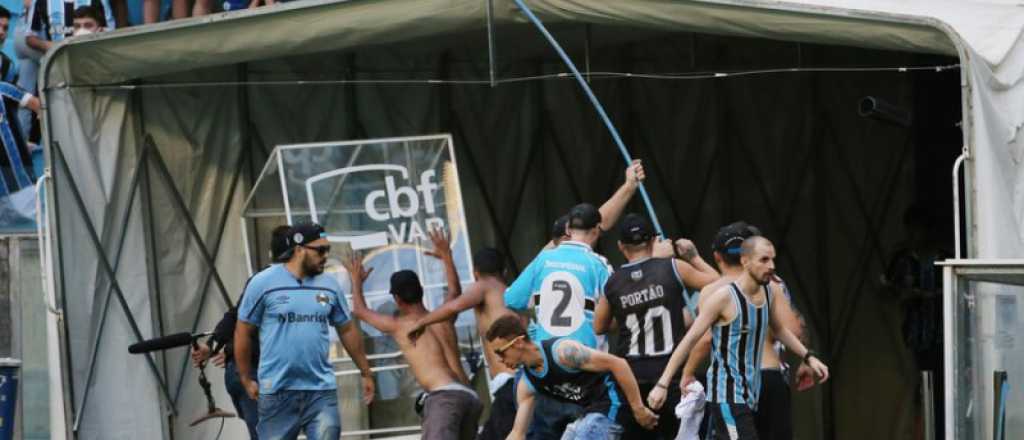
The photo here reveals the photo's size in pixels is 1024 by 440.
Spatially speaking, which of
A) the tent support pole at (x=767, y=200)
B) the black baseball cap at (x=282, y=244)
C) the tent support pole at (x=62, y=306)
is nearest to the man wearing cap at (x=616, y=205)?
the black baseball cap at (x=282, y=244)

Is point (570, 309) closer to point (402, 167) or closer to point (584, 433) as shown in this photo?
point (584, 433)

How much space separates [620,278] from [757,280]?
4.07ft

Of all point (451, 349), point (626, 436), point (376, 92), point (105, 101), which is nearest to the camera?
point (626, 436)

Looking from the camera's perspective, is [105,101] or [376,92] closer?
[105,101]

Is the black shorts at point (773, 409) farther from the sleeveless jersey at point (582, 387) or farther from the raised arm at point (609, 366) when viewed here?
the sleeveless jersey at point (582, 387)

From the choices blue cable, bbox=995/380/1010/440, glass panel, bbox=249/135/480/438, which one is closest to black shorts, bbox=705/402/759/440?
blue cable, bbox=995/380/1010/440

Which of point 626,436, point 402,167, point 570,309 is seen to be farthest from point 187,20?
point 626,436

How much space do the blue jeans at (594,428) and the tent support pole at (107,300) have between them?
13.1ft

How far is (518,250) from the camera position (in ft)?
50.0

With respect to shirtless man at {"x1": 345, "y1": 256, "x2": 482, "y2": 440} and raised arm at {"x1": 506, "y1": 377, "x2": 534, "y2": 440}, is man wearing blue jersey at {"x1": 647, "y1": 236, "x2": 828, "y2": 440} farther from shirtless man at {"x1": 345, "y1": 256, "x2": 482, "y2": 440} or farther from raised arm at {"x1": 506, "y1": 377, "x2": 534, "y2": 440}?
shirtless man at {"x1": 345, "y1": 256, "x2": 482, "y2": 440}

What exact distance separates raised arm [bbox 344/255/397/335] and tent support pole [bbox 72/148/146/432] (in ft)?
4.99

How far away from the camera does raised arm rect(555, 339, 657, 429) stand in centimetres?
979

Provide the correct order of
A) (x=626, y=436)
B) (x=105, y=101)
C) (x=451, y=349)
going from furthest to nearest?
1. (x=105, y=101)
2. (x=451, y=349)
3. (x=626, y=436)

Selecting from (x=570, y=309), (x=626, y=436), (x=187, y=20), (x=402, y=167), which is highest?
(x=187, y=20)
